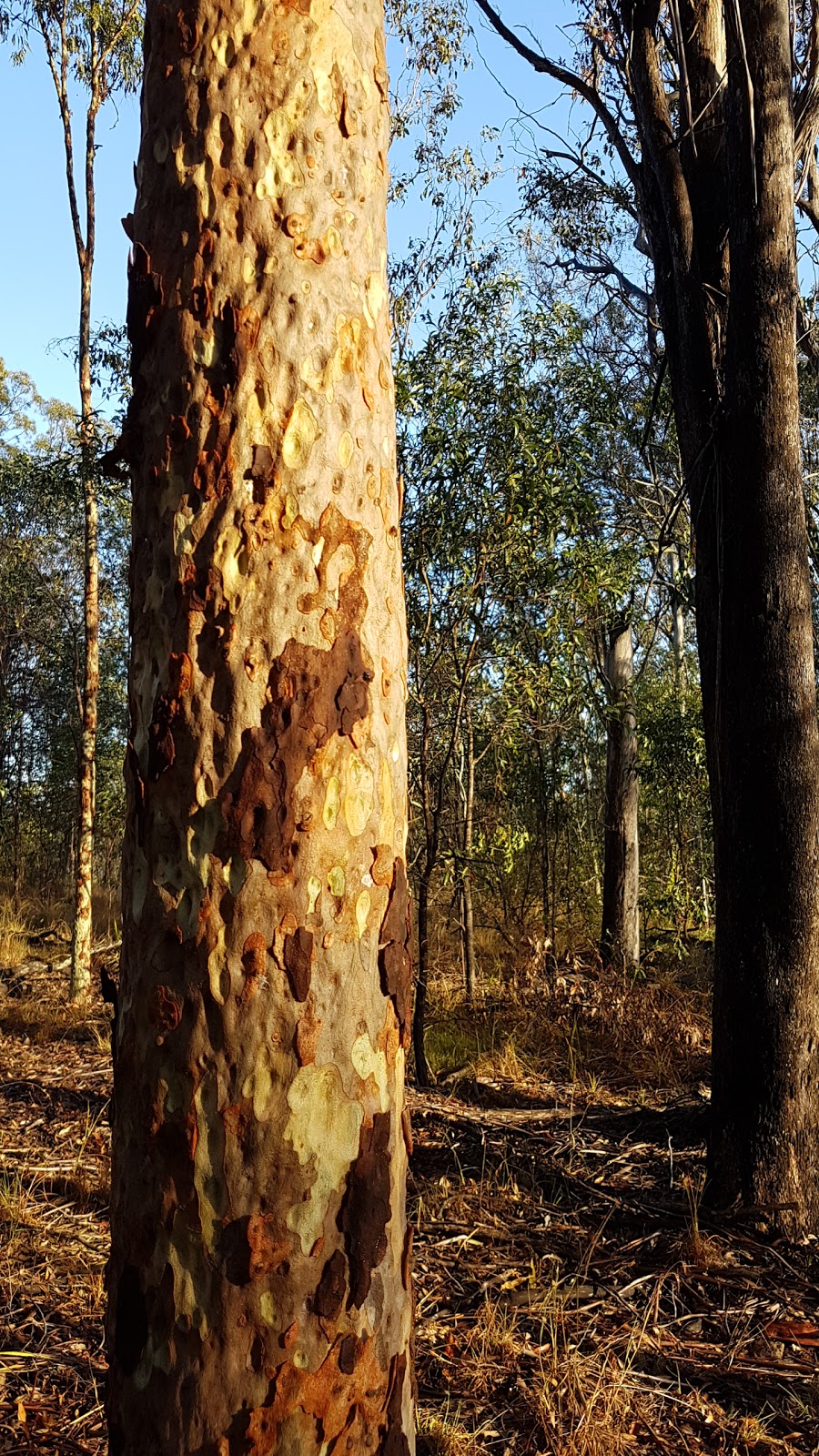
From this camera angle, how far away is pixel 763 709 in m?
3.45

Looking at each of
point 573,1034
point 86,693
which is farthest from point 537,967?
point 86,693

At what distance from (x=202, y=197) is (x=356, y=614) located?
0.61m

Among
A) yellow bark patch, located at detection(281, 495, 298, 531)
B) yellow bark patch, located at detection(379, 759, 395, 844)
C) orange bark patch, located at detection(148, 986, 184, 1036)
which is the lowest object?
orange bark patch, located at detection(148, 986, 184, 1036)

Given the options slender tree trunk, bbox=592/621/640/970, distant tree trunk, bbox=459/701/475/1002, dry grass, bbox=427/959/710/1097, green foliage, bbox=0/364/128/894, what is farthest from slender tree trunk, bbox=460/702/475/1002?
green foliage, bbox=0/364/128/894

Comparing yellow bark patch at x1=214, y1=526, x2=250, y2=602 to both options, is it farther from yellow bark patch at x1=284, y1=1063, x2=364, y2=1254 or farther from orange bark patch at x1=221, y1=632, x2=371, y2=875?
yellow bark patch at x1=284, y1=1063, x2=364, y2=1254

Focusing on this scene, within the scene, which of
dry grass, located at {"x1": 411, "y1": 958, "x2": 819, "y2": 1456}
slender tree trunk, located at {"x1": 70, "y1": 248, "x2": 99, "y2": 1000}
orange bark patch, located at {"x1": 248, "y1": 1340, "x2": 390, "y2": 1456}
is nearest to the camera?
orange bark patch, located at {"x1": 248, "y1": 1340, "x2": 390, "y2": 1456}

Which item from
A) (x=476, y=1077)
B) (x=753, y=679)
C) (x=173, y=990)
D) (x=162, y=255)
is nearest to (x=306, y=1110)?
(x=173, y=990)

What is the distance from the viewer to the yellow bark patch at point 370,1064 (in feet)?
4.52

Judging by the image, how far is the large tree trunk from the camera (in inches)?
131

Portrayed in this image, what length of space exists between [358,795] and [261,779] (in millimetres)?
144

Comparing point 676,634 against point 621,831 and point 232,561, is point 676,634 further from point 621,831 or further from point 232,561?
point 232,561

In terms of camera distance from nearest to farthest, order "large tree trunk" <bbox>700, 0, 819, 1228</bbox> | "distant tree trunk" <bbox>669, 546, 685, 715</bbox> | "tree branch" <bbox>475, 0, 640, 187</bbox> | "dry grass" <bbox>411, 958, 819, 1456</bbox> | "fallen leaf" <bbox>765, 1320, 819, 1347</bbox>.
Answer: "dry grass" <bbox>411, 958, 819, 1456</bbox> < "fallen leaf" <bbox>765, 1320, 819, 1347</bbox> < "large tree trunk" <bbox>700, 0, 819, 1228</bbox> < "tree branch" <bbox>475, 0, 640, 187</bbox> < "distant tree trunk" <bbox>669, 546, 685, 715</bbox>

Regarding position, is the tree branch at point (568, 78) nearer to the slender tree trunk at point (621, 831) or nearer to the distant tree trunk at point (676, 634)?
the distant tree trunk at point (676, 634)

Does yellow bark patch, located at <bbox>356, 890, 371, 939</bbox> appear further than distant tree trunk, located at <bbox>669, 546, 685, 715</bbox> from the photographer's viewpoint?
No
